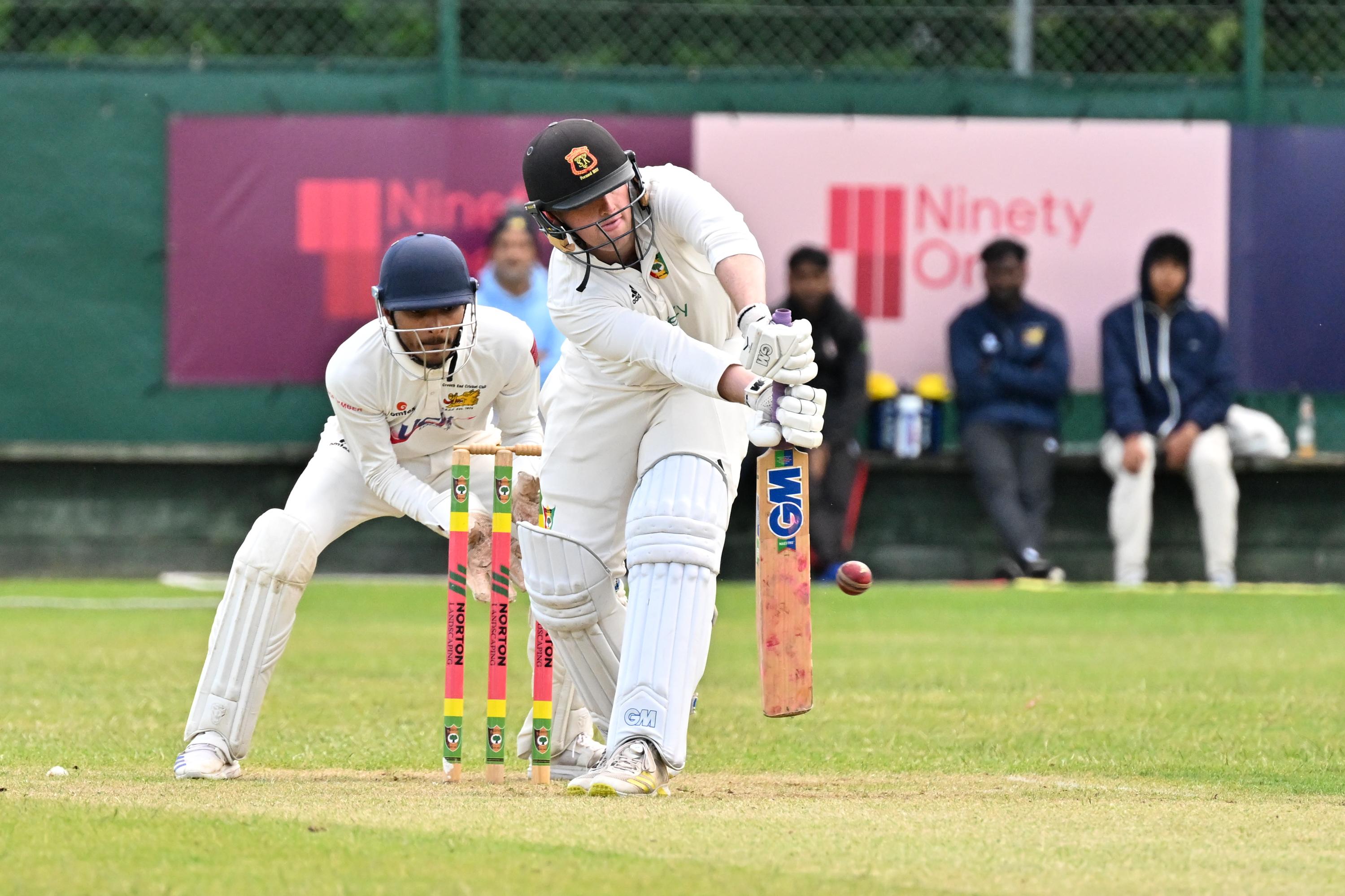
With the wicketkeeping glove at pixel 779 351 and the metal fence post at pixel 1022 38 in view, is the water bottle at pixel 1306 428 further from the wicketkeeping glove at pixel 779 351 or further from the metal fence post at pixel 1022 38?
the wicketkeeping glove at pixel 779 351

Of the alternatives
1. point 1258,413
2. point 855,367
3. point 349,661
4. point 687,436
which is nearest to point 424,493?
point 687,436

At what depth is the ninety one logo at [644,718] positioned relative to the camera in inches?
208

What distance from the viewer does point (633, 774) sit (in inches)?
205

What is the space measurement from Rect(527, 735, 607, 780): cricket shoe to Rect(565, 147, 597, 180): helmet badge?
5.58 ft

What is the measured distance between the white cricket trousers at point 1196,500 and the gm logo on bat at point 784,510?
806cm

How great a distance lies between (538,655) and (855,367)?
283 inches

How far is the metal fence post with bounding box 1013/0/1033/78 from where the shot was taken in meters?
13.3

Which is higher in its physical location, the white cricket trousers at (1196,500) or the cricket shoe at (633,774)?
the white cricket trousers at (1196,500)

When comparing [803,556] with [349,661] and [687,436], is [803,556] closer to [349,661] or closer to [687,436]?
[687,436]

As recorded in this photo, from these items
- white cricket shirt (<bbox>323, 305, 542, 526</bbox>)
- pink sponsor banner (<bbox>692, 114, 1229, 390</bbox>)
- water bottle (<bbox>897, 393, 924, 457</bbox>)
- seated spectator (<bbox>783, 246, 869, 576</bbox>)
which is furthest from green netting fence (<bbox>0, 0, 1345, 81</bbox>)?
white cricket shirt (<bbox>323, 305, 542, 526</bbox>)

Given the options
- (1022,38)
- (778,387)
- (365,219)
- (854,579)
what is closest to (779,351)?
(778,387)

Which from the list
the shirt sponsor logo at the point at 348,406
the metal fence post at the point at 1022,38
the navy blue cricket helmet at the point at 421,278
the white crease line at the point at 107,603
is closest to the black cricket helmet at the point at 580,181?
the navy blue cricket helmet at the point at 421,278

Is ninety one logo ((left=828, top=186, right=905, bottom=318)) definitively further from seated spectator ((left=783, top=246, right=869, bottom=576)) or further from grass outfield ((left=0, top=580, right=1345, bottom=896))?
grass outfield ((left=0, top=580, right=1345, bottom=896))

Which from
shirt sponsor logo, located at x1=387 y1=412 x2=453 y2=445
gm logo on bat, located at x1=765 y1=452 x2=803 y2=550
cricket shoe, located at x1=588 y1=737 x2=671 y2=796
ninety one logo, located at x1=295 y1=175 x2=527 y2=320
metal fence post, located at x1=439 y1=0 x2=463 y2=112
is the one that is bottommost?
cricket shoe, located at x1=588 y1=737 x2=671 y2=796
